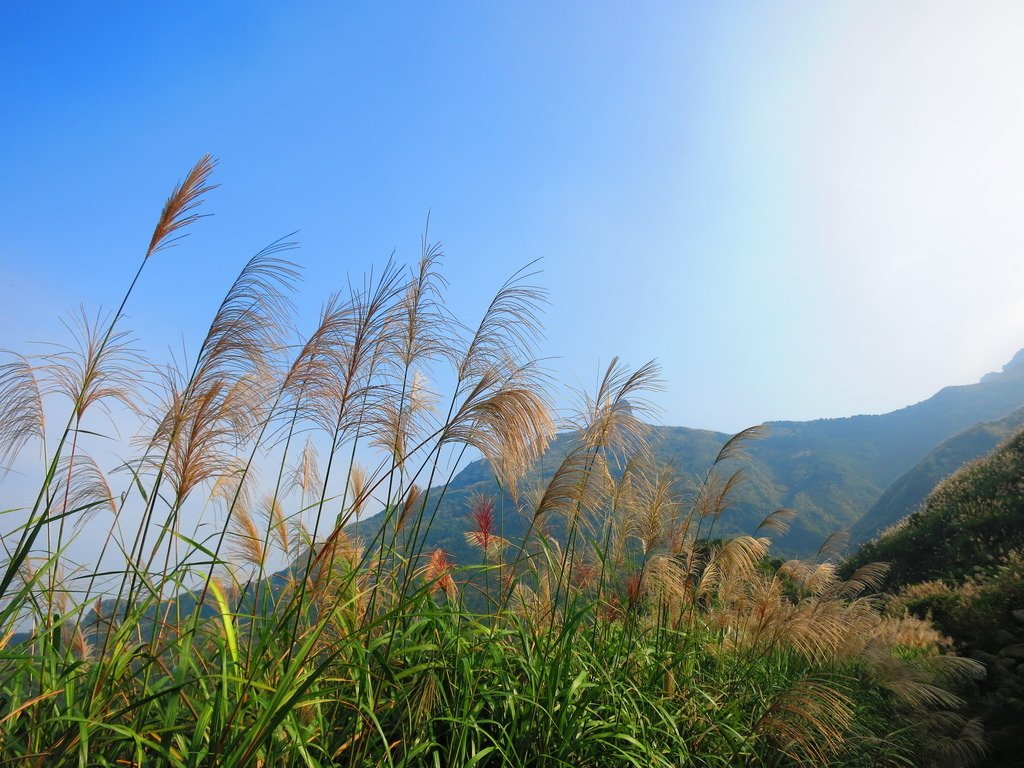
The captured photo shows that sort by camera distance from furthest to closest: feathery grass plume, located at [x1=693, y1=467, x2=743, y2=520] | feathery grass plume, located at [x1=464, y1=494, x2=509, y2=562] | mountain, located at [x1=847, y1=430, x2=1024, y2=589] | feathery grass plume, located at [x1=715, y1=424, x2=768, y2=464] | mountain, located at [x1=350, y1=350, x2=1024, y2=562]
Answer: mountain, located at [x1=350, y1=350, x2=1024, y2=562], mountain, located at [x1=847, y1=430, x2=1024, y2=589], feathery grass plume, located at [x1=693, y1=467, x2=743, y2=520], feathery grass plume, located at [x1=715, y1=424, x2=768, y2=464], feathery grass plume, located at [x1=464, y1=494, x2=509, y2=562]

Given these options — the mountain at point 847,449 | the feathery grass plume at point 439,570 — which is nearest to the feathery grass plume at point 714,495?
the feathery grass plume at point 439,570

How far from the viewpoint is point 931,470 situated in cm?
5825

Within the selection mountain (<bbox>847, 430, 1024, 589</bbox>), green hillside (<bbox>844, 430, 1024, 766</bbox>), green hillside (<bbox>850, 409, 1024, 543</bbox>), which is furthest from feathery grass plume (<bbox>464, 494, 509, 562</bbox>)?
green hillside (<bbox>850, 409, 1024, 543</bbox>)

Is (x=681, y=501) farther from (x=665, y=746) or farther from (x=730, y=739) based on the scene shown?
(x=665, y=746)

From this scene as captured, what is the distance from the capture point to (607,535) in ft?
14.0

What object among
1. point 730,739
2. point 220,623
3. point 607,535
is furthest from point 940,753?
point 220,623

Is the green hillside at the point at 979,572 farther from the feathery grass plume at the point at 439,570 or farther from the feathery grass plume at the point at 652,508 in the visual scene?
the feathery grass plume at the point at 439,570

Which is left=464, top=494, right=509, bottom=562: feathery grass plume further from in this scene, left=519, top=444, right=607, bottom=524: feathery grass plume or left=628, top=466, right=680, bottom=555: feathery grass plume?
left=628, top=466, right=680, bottom=555: feathery grass plume

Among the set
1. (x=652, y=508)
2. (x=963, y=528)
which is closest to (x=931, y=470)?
(x=963, y=528)

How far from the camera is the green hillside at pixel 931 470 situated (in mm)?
55781

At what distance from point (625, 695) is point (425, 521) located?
4.74ft

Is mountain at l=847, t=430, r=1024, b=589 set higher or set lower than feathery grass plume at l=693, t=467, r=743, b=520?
lower

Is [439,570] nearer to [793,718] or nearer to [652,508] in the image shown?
[652,508]

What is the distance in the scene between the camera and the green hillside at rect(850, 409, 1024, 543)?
55.8 metres
